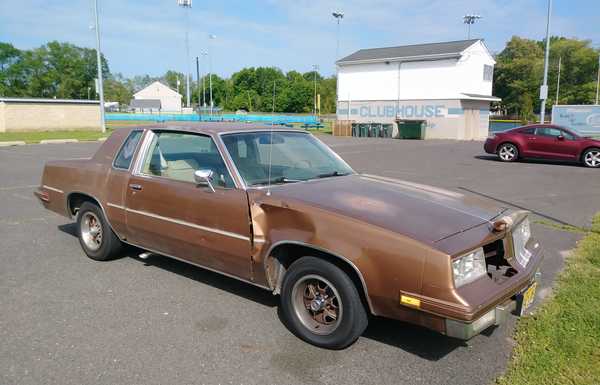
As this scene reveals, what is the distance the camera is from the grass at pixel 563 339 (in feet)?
10.4

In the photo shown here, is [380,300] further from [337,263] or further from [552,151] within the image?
[552,151]

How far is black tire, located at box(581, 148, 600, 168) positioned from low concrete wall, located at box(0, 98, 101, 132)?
3302 cm

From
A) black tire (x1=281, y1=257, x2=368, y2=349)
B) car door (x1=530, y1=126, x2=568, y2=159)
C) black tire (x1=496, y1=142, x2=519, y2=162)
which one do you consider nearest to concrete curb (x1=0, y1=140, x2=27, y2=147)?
black tire (x1=496, y1=142, x2=519, y2=162)

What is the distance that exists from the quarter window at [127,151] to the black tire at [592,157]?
15.3 metres

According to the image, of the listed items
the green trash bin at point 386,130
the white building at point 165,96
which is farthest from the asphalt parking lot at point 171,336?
the white building at point 165,96

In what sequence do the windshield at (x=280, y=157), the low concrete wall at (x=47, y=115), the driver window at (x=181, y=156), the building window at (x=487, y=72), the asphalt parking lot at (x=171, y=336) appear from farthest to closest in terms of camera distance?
the building window at (x=487, y=72) < the low concrete wall at (x=47, y=115) < the driver window at (x=181, y=156) < the windshield at (x=280, y=157) < the asphalt parking lot at (x=171, y=336)

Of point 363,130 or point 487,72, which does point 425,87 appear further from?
point 487,72

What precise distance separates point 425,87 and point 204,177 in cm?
3403

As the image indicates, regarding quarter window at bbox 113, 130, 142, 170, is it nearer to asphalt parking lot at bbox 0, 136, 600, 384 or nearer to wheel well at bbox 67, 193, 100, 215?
wheel well at bbox 67, 193, 100, 215

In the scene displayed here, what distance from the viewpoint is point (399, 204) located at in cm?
364

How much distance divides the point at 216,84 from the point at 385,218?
4127 inches

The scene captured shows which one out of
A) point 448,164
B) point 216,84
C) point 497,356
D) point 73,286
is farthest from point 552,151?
point 216,84

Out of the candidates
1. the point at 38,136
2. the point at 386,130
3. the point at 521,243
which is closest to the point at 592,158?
the point at 521,243

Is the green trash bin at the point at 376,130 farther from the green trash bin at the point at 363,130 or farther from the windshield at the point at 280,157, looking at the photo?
the windshield at the point at 280,157
